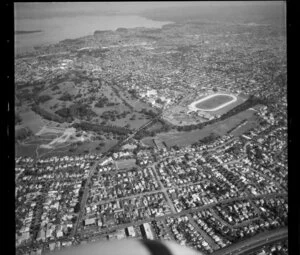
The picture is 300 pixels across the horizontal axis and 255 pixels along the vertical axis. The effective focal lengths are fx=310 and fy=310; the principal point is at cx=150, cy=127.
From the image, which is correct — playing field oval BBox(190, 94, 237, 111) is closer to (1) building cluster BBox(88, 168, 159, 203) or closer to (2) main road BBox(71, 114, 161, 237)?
(2) main road BBox(71, 114, 161, 237)

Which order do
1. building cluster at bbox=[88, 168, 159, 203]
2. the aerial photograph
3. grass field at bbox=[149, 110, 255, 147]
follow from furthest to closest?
grass field at bbox=[149, 110, 255, 147]
building cluster at bbox=[88, 168, 159, 203]
the aerial photograph

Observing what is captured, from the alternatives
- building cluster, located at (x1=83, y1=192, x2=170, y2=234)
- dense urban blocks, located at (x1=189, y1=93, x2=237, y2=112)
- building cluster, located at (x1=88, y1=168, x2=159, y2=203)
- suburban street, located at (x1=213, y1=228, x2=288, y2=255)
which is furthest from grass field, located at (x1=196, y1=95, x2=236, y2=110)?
suburban street, located at (x1=213, y1=228, x2=288, y2=255)

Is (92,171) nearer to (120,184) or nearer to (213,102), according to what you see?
(120,184)

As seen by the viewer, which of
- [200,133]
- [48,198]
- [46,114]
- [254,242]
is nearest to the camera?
[254,242]

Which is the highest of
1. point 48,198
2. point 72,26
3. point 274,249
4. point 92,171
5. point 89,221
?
point 72,26

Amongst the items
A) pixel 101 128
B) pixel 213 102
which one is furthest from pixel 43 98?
pixel 213 102

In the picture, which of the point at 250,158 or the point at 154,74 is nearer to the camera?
the point at 250,158
